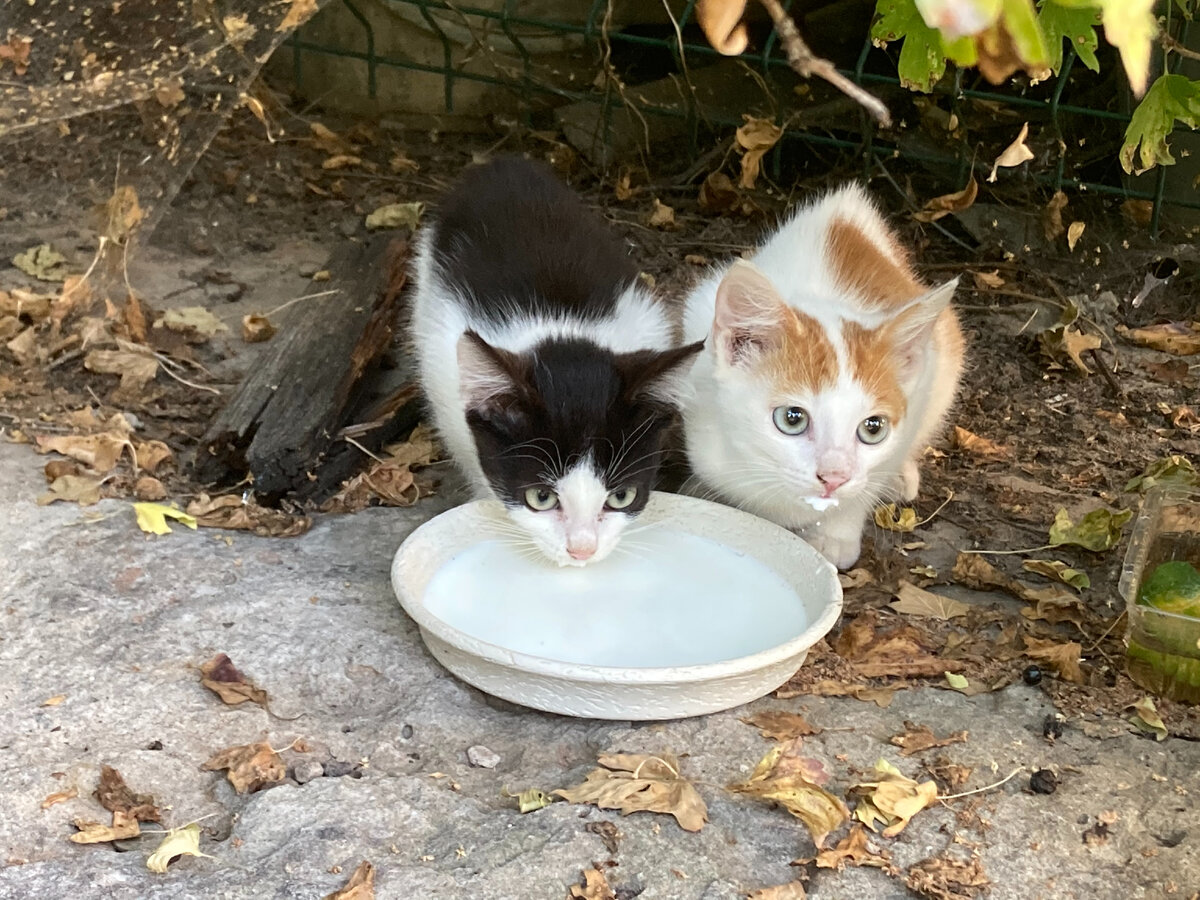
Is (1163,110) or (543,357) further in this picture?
(543,357)

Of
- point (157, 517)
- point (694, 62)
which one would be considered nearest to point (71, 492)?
point (157, 517)

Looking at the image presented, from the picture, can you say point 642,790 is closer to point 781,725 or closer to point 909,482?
point 781,725

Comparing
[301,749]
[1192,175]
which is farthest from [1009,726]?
[1192,175]

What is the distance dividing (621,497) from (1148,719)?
1093 mm

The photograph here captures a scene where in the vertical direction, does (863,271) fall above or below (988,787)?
above

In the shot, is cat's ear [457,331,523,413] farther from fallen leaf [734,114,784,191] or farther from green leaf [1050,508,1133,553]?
fallen leaf [734,114,784,191]

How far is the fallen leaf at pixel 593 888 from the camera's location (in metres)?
1.71

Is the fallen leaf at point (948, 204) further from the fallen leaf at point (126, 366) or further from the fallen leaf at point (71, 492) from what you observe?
the fallen leaf at point (71, 492)

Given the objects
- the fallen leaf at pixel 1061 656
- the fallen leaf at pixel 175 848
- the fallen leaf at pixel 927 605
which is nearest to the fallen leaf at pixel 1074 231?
the fallen leaf at pixel 927 605

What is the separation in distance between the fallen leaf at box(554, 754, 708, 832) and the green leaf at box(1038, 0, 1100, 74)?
1.24 meters

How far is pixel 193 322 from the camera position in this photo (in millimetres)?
Answer: 3551

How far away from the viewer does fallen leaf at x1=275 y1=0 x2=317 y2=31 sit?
2.83 metres

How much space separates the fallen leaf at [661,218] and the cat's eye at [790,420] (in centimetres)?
215

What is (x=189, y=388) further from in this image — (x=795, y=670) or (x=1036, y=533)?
(x=1036, y=533)
